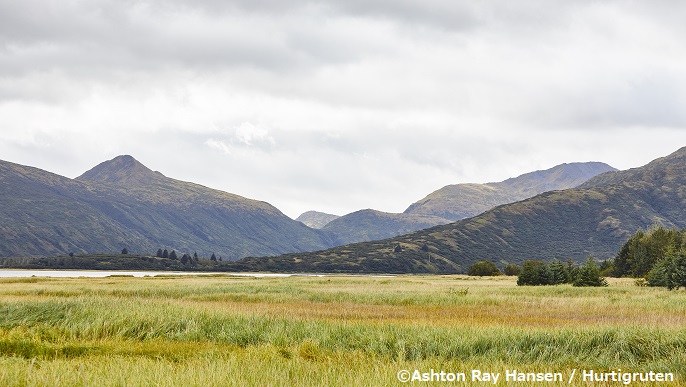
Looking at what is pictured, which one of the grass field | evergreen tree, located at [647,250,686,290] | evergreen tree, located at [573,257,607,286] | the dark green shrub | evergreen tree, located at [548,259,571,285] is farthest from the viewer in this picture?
the dark green shrub

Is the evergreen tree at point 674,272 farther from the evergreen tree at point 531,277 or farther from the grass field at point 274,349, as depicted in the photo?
the grass field at point 274,349

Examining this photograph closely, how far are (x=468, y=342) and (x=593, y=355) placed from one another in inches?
135

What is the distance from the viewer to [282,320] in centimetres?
2230

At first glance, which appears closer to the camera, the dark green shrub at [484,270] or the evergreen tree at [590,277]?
the evergreen tree at [590,277]

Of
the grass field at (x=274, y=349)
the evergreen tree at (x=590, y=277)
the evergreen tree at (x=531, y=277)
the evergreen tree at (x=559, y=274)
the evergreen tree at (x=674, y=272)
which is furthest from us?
the evergreen tree at (x=559, y=274)

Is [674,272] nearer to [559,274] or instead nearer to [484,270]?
[559,274]

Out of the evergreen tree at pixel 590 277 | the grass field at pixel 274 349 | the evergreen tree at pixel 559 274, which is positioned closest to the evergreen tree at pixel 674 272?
the evergreen tree at pixel 590 277

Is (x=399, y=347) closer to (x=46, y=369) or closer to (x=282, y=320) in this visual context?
(x=282, y=320)

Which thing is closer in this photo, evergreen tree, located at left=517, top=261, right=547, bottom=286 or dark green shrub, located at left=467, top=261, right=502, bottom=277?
evergreen tree, located at left=517, top=261, right=547, bottom=286

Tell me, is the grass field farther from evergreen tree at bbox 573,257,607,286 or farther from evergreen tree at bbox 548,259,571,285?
evergreen tree at bbox 548,259,571,285

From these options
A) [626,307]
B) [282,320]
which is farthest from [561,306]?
[282,320]

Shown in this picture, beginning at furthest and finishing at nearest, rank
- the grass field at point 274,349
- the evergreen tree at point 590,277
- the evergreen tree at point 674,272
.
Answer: the evergreen tree at point 590,277
the evergreen tree at point 674,272
the grass field at point 274,349

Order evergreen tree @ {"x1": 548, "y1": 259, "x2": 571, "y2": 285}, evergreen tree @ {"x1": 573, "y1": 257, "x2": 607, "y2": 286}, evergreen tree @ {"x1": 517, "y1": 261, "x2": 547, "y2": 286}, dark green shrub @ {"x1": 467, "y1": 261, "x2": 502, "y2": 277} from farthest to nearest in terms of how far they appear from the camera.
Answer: dark green shrub @ {"x1": 467, "y1": 261, "x2": 502, "y2": 277}, evergreen tree @ {"x1": 548, "y1": 259, "x2": 571, "y2": 285}, evergreen tree @ {"x1": 517, "y1": 261, "x2": 547, "y2": 286}, evergreen tree @ {"x1": 573, "y1": 257, "x2": 607, "y2": 286}

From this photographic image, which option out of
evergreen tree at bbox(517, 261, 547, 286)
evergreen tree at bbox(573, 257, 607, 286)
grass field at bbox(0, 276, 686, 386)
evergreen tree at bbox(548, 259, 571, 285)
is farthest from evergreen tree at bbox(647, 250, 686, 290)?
grass field at bbox(0, 276, 686, 386)
